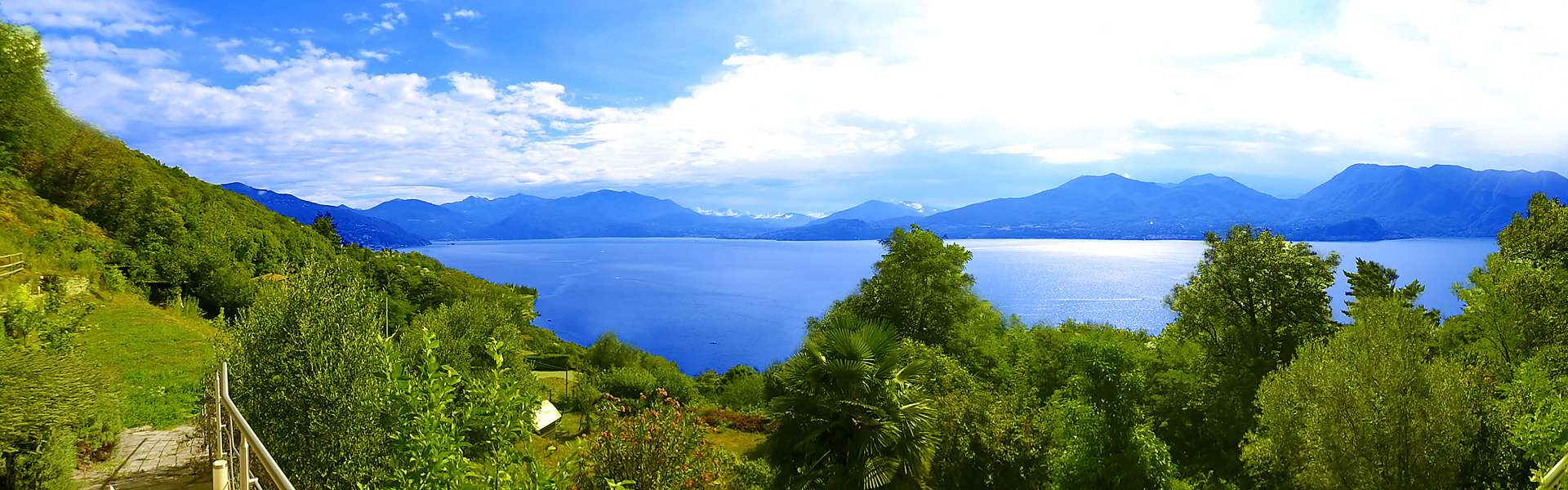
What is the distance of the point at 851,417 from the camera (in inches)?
444

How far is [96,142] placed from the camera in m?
45.2

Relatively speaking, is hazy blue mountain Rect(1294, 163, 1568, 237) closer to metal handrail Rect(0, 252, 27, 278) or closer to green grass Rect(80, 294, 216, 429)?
green grass Rect(80, 294, 216, 429)

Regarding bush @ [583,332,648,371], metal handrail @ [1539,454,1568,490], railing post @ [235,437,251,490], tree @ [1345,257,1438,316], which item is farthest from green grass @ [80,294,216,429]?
tree @ [1345,257,1438,316]

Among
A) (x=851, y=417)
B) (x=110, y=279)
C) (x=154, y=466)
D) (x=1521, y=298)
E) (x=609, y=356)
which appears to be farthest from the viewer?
(x=609, y=356)

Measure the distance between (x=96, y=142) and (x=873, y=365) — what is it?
200 feet

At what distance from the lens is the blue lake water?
8362cm

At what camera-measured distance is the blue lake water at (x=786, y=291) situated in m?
83.6

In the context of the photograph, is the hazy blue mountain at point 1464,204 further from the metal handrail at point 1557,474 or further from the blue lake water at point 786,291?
the metal handrail at point 1557,474

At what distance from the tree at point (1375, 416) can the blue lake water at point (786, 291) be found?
3930 centimetres

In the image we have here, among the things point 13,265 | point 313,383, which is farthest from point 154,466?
point 13,265

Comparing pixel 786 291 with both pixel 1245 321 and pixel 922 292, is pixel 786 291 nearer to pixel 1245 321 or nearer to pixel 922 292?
pixel 922 292

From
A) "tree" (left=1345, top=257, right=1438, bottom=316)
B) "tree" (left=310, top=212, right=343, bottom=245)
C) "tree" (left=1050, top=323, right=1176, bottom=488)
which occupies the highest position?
"tree" (left=310, top=212, right=343, bottom=245)

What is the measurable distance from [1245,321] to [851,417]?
16385mm

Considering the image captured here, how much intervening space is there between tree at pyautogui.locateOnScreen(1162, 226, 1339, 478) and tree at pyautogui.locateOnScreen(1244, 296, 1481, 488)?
192 inches
